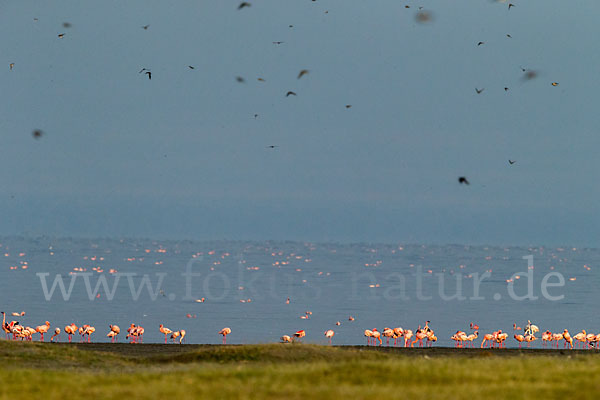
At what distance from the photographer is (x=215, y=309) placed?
78875 millimetres

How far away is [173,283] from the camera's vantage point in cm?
11000

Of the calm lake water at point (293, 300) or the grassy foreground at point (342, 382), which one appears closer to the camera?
the grassy foreground at point (342, 382)

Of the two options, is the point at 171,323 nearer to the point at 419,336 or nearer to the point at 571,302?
the point at 419,336

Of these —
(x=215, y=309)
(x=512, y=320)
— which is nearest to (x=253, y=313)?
(x=215, y=309)

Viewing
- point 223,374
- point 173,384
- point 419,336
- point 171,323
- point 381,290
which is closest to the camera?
point 173,384

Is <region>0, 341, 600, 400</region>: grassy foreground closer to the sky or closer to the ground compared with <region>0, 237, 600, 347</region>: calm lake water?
closer to the ground

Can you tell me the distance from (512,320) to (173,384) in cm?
6054

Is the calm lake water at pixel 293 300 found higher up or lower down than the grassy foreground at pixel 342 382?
higher up

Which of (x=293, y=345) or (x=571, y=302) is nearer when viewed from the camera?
(x=293, y=345)

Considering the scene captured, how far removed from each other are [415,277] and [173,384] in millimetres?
117198

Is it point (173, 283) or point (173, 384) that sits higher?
point (173, 283)

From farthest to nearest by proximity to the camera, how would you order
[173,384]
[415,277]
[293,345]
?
[415,277] < [293,345] < [173,384]

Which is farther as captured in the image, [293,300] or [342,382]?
[293,300]

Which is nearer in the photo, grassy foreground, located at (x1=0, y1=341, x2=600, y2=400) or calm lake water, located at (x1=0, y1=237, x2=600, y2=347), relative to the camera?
grassy foreground, located at (x1=0, y1=341, x2=600, y2=400)
